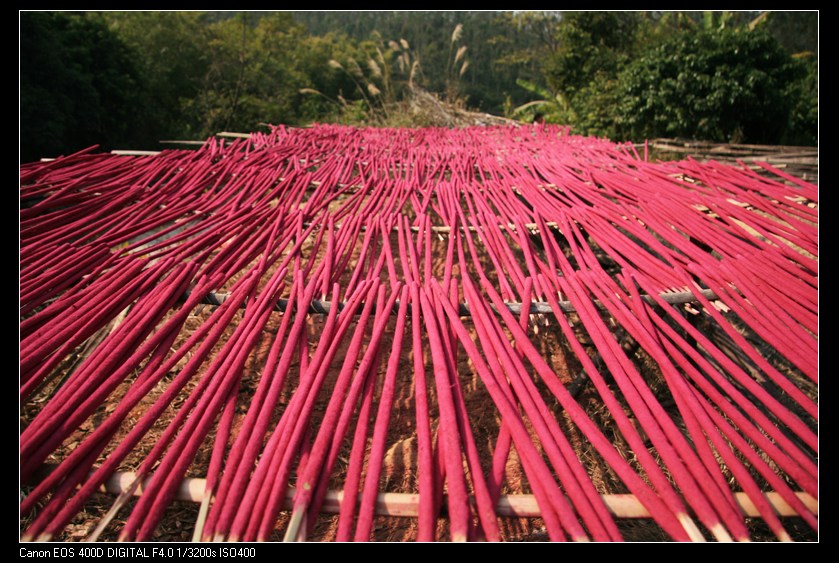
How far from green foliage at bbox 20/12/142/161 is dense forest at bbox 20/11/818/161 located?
0.02 metres

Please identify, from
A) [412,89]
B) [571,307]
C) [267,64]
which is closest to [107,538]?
[571,307]

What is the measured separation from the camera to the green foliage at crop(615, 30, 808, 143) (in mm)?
4906

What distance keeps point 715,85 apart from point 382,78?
694cm

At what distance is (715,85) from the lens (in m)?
4.92

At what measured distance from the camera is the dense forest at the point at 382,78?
16.6 ft

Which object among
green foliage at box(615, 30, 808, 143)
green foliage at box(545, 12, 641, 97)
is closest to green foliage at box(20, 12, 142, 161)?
green foliage at box(615, 30, 808, 143)

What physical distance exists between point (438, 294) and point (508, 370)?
267mm

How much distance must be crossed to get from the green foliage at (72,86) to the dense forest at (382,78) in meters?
0.02

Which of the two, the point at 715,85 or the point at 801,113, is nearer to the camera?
the point at 715,85

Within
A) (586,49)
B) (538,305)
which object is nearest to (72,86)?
(538,305)

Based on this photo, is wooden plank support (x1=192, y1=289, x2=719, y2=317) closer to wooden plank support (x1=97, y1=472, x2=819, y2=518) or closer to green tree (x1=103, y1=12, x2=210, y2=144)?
wooden plank support (x1=97, y1=472, x2=819, y2=518)

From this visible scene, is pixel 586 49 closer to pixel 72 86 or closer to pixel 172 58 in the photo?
pixel 72 86

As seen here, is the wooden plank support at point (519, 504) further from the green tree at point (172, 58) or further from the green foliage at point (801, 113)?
the green tree at point (172, 58)

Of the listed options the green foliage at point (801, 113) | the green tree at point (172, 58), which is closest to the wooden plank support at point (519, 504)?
the green foliage at point (801, 113)
